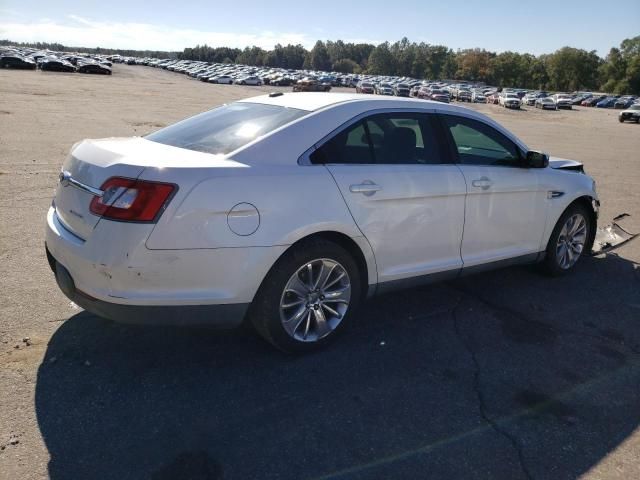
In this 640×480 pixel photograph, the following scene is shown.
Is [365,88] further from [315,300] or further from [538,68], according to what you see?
[538,68]

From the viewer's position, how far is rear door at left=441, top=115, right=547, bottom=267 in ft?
14.3

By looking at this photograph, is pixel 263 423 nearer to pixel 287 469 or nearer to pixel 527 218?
pixel 287 469

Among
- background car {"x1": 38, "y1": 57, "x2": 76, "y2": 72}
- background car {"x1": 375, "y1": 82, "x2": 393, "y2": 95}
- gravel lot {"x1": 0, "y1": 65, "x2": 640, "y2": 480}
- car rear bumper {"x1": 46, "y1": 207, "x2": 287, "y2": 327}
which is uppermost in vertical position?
car rear bumper {"x1": 46, "y1": 207, "x2": 287, "y2": 327}

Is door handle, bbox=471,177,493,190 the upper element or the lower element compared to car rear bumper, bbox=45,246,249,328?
upper

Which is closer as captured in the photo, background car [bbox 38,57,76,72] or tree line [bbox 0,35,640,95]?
background car [bbox 38,57,76,72]

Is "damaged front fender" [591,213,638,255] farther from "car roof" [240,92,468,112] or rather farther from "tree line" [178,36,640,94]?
"tree line" [178,36,640,94]

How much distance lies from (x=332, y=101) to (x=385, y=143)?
19.3 inches

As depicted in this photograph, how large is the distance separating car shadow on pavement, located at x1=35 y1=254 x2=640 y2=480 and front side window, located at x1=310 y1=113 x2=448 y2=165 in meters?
1.29

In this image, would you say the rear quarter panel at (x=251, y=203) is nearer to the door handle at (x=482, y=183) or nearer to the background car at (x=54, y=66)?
the door handle at (x=482, y=183)

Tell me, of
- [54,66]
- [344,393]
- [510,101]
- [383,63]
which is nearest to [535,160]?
[344,393]

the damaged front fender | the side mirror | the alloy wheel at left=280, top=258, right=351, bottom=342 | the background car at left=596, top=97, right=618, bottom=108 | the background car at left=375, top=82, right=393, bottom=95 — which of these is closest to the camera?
the alloy wheel at left=280, top=258, right=351, bottom=342

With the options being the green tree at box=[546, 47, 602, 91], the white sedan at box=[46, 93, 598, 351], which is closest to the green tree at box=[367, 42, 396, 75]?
the green tree at box=[546, 47, 602, 91]

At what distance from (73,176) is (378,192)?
77.3 inches

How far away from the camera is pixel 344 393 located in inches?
128
